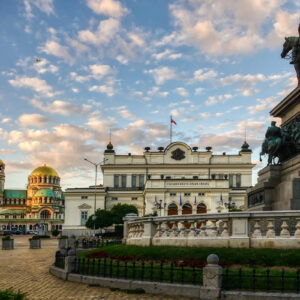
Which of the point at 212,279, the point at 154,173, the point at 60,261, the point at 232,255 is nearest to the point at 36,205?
the point at 154,173

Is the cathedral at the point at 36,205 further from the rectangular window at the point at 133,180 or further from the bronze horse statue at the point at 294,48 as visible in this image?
the bronze horse statue at the point at 294,48

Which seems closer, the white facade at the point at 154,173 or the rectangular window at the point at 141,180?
the white facade at the point at 154,173

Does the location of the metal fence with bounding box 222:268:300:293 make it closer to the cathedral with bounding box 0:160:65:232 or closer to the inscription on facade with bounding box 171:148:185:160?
the inscription on facade with bounding box 171:148:185:160

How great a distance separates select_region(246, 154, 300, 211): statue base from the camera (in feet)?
63.3

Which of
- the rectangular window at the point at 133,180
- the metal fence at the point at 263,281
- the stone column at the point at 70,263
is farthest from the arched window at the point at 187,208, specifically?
the metal fence at the point at 263,281

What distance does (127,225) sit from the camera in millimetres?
24891

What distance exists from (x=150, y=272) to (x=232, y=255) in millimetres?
2889

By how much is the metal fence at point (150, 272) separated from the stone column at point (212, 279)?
70 centimetres

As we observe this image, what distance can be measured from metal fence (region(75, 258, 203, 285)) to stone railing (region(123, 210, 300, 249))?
192cm

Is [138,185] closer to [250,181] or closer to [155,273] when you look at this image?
[250,181]

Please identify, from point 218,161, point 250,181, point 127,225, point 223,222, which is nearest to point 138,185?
point 218,161

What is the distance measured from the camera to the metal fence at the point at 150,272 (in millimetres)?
14242

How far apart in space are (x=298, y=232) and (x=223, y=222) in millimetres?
3054

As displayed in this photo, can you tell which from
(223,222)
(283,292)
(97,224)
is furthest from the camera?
(97,224)
